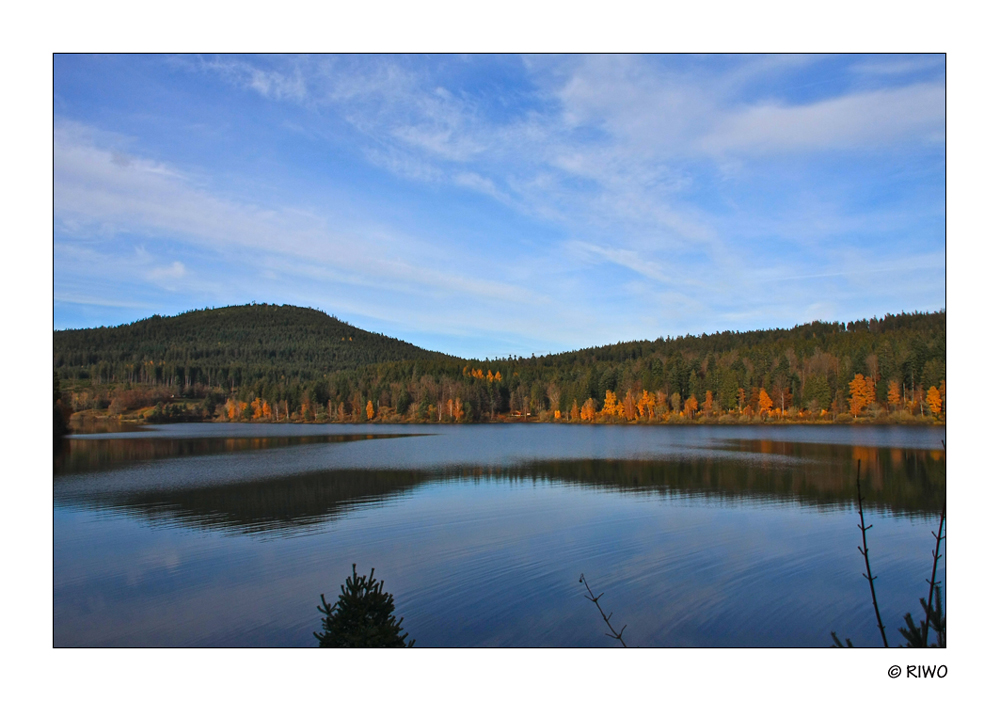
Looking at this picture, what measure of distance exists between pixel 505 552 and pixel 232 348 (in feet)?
389

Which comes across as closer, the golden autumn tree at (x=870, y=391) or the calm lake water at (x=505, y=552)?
the calm lake water at (x=505, y=552)

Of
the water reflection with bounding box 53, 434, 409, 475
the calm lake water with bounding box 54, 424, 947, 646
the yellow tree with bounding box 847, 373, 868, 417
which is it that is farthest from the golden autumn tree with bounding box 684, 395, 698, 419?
the water reflection with bounding box 53, 434, 409, 475

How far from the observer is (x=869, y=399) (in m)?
49.5

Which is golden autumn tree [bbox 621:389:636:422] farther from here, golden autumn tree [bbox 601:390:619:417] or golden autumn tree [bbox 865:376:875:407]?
golden autumn tree [bbox 865:376:875:407]

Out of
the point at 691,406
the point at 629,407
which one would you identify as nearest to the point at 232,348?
the point at 629,407

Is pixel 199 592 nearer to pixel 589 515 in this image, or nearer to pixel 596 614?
pixel 596 614

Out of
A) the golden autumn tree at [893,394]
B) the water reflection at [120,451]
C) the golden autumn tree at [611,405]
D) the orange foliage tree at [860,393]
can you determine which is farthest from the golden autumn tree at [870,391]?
the water reflection at [120,451]

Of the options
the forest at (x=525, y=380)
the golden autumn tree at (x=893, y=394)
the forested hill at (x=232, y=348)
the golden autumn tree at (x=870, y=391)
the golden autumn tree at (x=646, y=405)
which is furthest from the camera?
the golden autumn tree at (x=646, y=405)

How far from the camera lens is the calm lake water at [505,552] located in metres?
8.96

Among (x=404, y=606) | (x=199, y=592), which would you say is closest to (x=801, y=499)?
(x=404, y=606)

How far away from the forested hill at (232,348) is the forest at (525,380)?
0.40 meters

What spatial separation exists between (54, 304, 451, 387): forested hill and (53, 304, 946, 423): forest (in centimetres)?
40

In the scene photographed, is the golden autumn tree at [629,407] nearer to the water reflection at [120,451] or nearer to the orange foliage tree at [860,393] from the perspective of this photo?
the orange foliage tree at [860,393]
